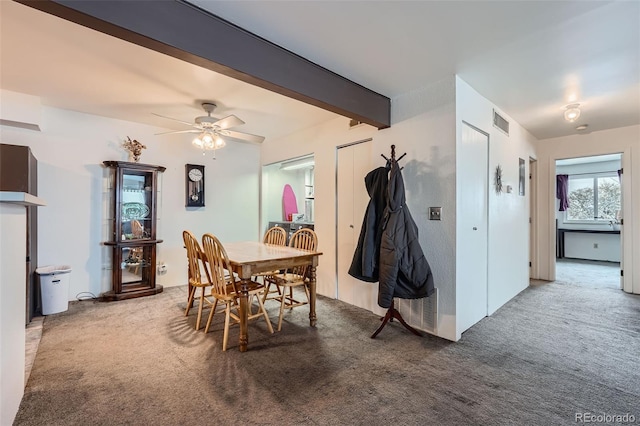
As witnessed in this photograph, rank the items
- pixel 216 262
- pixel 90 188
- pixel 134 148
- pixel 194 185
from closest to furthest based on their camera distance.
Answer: pixel 216 262, pixel 90 188, pixel 134 148, pixel 194 185

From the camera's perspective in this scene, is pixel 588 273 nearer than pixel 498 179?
No

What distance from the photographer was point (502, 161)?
347 cm

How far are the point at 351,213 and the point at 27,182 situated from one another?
343 cm

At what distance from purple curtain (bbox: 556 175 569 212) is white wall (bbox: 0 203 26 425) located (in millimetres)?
9508

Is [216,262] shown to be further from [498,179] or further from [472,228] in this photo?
[498,179]

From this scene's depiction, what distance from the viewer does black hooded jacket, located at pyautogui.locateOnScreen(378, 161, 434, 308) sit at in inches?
95.7

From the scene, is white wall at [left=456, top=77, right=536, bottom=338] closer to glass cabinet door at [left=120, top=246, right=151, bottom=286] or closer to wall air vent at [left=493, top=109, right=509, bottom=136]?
wall air vent at [left=493, top=109, right=509, bottom=136]

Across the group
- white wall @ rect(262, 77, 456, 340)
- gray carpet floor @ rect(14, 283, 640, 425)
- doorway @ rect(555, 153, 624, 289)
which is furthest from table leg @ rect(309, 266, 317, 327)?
doorway @ rect(555, 153, 624, 289)

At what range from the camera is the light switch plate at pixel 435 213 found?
8.70 ft

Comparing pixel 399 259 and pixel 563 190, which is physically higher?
pixel 563 190

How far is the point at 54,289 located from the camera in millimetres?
3170

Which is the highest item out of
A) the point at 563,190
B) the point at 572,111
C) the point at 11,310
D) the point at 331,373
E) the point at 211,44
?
the point at 572,111

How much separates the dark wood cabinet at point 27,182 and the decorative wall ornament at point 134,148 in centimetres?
96

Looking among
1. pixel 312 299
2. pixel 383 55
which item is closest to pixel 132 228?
pixel 312 299
